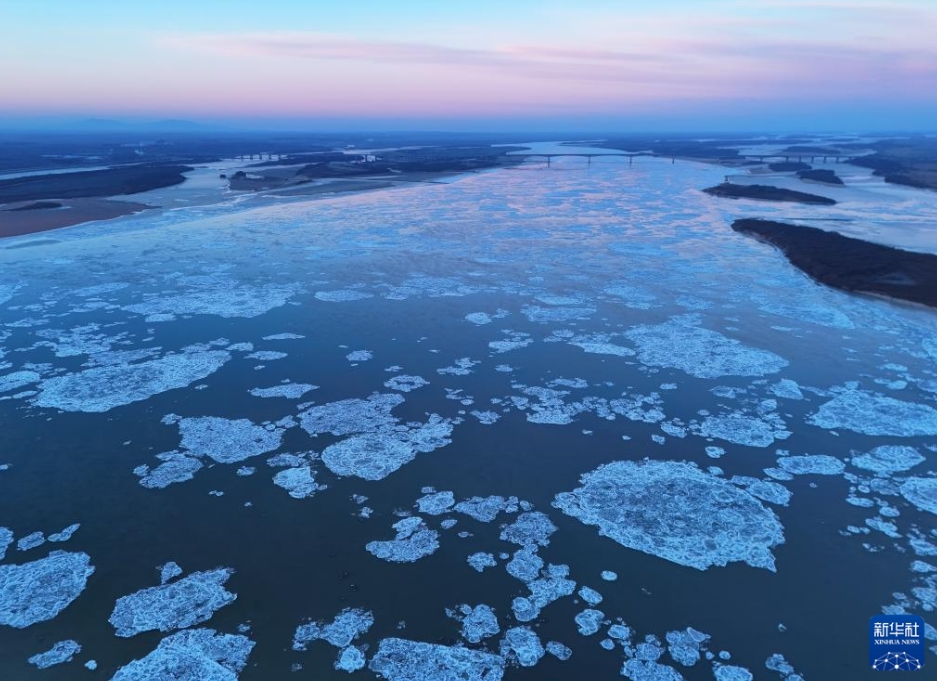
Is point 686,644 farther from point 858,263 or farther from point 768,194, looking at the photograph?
point 768,194

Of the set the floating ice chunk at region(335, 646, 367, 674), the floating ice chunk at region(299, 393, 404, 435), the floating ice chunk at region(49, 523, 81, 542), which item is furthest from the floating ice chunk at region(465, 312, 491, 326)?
the floating ice chunk at region(335, 646, 367, 674)

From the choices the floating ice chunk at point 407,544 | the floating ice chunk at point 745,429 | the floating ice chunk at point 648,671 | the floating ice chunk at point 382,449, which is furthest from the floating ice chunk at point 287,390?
the floating ice chunk at point 648,671

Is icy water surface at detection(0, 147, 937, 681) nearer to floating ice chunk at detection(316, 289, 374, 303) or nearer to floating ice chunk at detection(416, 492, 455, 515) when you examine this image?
floating ice chunk at detection(416, 492, 455, 515)

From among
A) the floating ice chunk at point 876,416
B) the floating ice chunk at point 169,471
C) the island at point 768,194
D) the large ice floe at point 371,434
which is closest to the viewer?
the floating ice chunk at point 169,471

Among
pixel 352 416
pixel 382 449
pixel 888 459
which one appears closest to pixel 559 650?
pixel 382 449

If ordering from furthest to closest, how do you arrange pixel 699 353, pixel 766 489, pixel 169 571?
pixel 699 353 < pixel 766 489 < pixel 169 571

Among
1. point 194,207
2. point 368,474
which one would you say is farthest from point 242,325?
point 194,207

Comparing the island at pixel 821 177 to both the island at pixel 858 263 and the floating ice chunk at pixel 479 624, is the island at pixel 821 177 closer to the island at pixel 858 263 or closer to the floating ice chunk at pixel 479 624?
the island at pixel 858 263

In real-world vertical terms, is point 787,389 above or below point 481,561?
above
